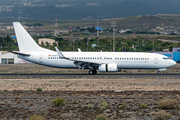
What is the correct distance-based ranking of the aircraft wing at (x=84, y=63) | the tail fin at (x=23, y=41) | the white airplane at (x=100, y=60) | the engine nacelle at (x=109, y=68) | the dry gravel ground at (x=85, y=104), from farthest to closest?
the tail fin at (x=23, y=41), the white airplane at (x=100, y=60), the aircraft wing at (x=84, y=63), the engine nacelle at (x=109, y=68), the dry gravel ground at (x=85, y=104)

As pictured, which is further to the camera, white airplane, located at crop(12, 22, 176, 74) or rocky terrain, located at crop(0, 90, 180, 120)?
white airplane, located at crop(12, 22, 176, 74)

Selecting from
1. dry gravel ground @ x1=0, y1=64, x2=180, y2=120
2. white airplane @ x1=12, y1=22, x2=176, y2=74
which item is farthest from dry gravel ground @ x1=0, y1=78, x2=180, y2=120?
white airplane @ x1=12, y1=22, x2=176, y2=74

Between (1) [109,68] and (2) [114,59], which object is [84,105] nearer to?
(1) [109,68]

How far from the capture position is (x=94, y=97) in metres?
27.3

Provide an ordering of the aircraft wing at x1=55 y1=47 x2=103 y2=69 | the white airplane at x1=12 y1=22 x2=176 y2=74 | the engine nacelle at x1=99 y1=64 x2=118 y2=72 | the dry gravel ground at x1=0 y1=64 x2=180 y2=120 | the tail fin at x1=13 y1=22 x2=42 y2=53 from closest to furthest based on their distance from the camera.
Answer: the dry gravel ground at x1=0 y1=64 x2=180 y2=120
the engine nacelle at x1=99 y1=64 x2=118 y2=72
the aircraft wing at x1=55 y1=47 x2=103 y2=69
the white airplane at x1=12 y1=22 x2=176 y2=74
the tail fin at x1=13 y1=22 x2=42 y2=53

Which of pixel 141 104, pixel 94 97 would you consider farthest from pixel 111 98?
pixel 141 104

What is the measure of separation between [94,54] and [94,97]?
23.3 metres

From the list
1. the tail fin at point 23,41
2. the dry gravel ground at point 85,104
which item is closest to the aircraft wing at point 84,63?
A: the tail fin at point 23,41

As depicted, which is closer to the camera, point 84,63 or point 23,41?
point 84,63

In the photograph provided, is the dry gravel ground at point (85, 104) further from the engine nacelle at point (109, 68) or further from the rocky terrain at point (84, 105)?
the engine nacelle at point (109, 68)

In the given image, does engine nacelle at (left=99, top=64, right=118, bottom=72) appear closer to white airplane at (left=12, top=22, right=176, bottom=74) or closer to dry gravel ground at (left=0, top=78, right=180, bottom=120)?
white airplane at (left=12, top=22, right=176, bottom=74)

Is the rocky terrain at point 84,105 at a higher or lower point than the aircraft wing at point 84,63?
lower

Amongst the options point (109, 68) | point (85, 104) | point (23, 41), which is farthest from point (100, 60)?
point (85, 104)

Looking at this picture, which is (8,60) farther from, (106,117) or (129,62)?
(106,117)
